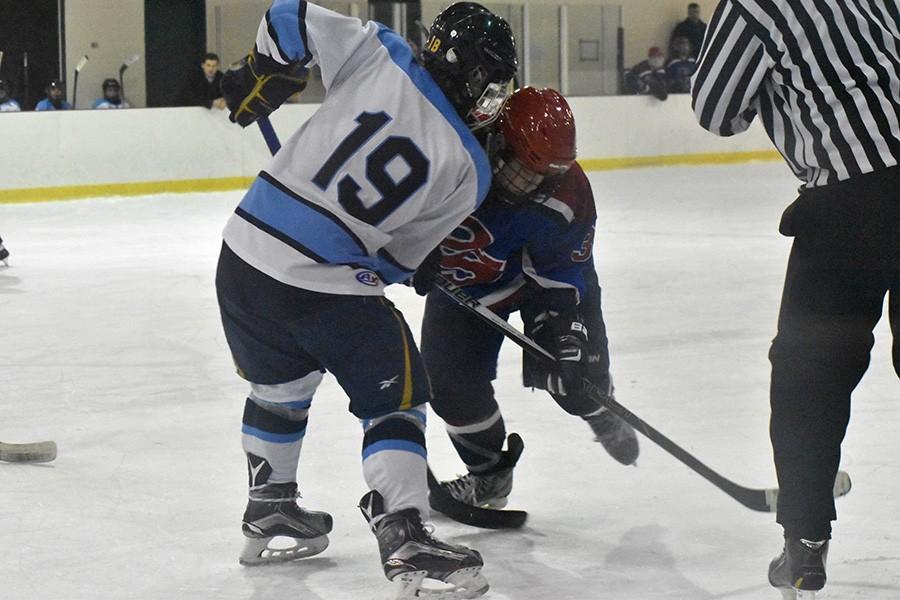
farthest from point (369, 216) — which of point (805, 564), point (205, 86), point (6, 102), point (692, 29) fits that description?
point (692, 29)

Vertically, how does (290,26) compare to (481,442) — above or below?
above

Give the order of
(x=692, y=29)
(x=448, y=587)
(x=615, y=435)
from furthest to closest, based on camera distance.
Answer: (x=692, y=29) → (x=615, y=435) → (x=448, y=587)

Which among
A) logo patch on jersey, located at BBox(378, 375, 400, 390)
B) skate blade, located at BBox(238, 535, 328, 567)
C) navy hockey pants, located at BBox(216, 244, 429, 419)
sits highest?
navy hockey pants, located at BBox(216, 244, 429, 419)

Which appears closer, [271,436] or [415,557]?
[415,557]

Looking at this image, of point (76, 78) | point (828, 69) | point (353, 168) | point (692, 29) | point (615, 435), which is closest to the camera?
point (828, 69)

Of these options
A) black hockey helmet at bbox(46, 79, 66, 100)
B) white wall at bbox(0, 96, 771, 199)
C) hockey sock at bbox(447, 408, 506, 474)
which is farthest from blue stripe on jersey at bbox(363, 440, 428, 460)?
black hockey helmet at bbox(46, 79, 66, 100)

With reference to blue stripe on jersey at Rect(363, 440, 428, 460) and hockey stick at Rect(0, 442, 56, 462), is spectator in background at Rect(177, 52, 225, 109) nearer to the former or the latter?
hockey stick at Rect(0, 442, 56, 462)

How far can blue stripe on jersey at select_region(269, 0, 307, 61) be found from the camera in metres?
2.05

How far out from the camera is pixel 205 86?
848 cm

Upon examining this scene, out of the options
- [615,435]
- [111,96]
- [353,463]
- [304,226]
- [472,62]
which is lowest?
[353,463]

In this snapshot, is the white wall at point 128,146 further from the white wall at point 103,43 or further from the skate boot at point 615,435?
the skate boot at point 615,435

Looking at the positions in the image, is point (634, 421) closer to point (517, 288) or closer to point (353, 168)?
point (517, 288)

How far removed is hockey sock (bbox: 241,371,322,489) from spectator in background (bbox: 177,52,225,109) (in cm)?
626

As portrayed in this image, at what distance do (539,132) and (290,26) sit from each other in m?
0.43
